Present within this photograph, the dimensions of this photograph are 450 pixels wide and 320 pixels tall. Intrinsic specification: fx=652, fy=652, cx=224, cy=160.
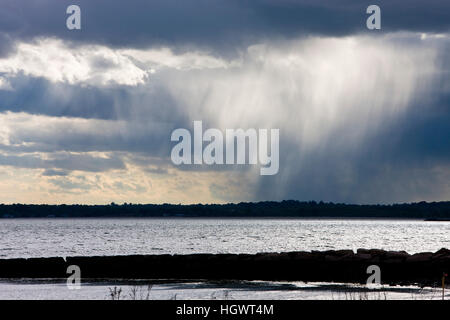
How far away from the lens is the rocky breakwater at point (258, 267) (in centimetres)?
3722

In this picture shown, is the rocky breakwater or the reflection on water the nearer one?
the reflection on water

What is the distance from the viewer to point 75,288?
112 feet

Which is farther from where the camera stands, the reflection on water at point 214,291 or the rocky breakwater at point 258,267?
the rocky breakwater at point 258,267

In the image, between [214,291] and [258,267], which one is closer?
[214,291]

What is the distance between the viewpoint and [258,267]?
40.7 metres

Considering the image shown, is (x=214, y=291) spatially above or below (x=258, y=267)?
below

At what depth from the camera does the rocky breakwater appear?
37219 millimetres
